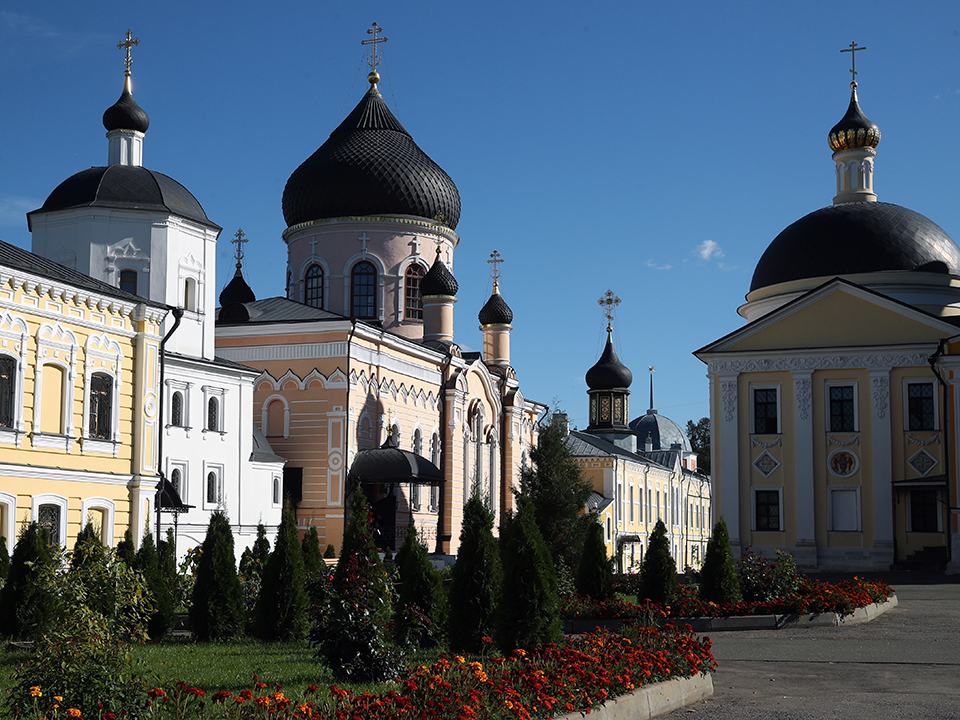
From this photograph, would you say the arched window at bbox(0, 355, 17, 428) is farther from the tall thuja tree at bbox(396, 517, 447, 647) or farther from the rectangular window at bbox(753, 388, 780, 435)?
the rectangular window at bbox(753, 388, 780, 435)

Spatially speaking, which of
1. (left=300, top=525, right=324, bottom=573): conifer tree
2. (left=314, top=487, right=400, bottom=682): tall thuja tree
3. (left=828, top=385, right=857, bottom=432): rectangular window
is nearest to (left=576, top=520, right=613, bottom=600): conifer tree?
(left=300, top=525, right=324, bottom=573): conifer tree

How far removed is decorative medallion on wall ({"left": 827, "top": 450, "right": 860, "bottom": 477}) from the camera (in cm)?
3253

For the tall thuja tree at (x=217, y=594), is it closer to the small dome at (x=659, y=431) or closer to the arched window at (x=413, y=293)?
the arched window at (x=413, y=293)

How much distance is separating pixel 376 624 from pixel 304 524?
75.1ft

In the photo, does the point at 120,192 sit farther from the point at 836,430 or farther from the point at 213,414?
the point at 836,430

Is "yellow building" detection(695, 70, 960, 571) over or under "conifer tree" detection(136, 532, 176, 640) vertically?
over

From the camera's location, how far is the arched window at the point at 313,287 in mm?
40719

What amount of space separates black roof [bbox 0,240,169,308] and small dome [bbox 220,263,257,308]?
1942 centimetres

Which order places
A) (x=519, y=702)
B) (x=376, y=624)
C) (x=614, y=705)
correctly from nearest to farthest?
(x=519, y=702) < (x=614, y=705) < (x=376, y=624)

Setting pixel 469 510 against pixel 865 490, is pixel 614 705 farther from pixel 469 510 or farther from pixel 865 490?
pixel 865 490

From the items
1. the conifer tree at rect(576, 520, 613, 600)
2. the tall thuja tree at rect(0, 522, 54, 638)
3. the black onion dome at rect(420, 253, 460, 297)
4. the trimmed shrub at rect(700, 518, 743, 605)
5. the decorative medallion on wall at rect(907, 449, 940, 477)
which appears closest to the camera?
the tall thuja tree at rect(0, 522, 54, 638)

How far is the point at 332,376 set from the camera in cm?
3291

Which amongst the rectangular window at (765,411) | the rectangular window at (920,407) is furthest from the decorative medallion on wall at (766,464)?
the rectangular window at (920,407)

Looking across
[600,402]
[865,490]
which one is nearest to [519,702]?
[865,490]
